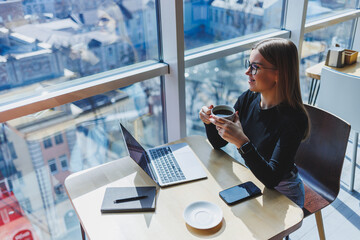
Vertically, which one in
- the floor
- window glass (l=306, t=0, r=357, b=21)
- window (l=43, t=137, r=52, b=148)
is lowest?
the floor

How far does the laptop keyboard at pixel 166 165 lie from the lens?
1.26 metres

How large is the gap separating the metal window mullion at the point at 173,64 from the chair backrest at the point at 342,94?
2.90ft

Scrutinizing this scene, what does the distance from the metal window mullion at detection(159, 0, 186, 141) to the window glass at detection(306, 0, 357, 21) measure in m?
1.46

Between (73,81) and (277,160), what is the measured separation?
1.02 meters

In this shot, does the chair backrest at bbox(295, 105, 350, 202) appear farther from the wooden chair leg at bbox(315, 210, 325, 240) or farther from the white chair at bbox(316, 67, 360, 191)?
the white chair at bbox(316, 67, 360, 191)

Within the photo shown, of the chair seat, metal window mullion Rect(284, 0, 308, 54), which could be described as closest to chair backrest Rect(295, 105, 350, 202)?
the chair seat

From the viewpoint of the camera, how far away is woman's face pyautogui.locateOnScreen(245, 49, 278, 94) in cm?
128

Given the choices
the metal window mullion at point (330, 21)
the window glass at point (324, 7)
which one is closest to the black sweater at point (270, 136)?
the metal window mullion at point (330, 21)

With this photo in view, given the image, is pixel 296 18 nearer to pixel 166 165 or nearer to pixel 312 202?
pixel 312 202

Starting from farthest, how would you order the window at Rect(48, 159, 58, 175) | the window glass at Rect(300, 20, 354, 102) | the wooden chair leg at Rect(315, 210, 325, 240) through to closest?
the window glass at Rect(300, 20, 354, 102) → the window at Rect(48, 159, 58, 175) → the wooden chair leg at Rect(315, 210, 325, 240)

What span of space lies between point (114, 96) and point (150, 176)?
0.70 m

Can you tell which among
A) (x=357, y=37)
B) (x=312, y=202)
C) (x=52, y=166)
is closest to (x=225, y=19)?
(x=312, y=202)

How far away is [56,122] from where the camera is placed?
1632mm

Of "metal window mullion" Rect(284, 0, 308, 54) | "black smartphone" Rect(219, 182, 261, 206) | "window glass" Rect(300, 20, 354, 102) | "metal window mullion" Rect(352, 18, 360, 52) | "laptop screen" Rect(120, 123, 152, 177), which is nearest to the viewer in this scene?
"black smartphone" Rect(219, 182, 261, 206)
